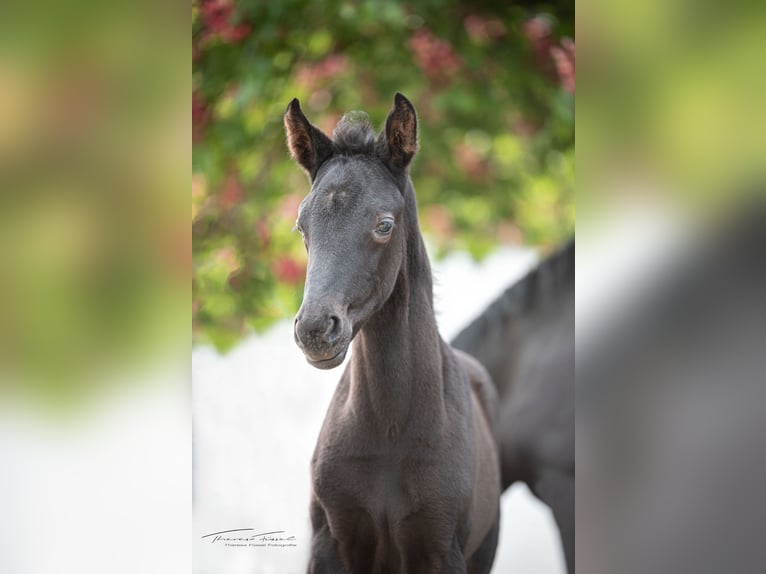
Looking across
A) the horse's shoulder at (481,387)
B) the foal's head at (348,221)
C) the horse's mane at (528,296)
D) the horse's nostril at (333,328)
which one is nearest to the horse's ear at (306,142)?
the foal's head at (348,221)

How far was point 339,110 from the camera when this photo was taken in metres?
2.52

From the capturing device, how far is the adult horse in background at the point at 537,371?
2.58 m

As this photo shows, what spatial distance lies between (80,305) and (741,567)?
1372 mm

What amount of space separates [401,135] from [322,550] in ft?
3.50

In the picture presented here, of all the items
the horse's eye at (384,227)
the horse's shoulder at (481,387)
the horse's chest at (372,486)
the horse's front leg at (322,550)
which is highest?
the horse's eye at (384,227)

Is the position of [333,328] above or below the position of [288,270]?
below

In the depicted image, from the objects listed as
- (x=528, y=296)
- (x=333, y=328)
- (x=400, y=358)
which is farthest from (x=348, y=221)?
(x=528, y=296)

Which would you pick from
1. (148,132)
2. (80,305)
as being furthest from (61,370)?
(148,132)

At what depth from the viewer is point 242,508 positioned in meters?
2.36

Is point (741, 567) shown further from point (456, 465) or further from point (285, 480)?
point (285, 480)

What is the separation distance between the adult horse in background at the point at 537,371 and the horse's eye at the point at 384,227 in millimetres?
1027
